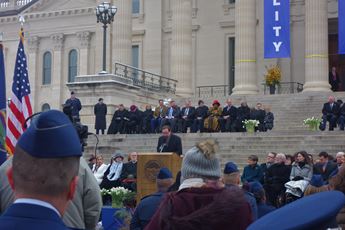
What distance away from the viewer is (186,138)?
85.0 feet

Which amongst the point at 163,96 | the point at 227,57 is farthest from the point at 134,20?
the point at 163,96

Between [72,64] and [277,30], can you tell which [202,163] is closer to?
[277,30]

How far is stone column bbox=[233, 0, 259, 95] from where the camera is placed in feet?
115

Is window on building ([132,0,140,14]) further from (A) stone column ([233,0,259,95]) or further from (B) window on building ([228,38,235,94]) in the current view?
(A) stone column ([233,0,259,95])

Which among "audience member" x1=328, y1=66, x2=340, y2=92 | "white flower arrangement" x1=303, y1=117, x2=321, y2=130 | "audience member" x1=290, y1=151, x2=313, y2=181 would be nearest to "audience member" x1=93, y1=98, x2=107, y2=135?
"white flower arrangement" x1=303, y1=117, x2=321, y2=130

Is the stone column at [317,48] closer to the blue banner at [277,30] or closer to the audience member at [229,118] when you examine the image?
the blue banner at [277,30]

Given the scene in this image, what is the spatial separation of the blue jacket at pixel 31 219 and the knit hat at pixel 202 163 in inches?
63.5

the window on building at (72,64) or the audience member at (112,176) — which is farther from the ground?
the window on building at (72,64)

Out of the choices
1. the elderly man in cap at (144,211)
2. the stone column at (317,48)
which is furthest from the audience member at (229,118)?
the elderly man in cap at (144,211)

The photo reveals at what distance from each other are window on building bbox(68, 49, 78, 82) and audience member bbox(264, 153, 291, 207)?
115 feet

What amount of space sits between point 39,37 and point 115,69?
51.0 feet

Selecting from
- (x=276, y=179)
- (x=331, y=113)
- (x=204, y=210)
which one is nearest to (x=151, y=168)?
(x=276, y=179)

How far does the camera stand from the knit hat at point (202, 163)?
409 cm

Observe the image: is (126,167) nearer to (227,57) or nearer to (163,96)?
(163,96)
